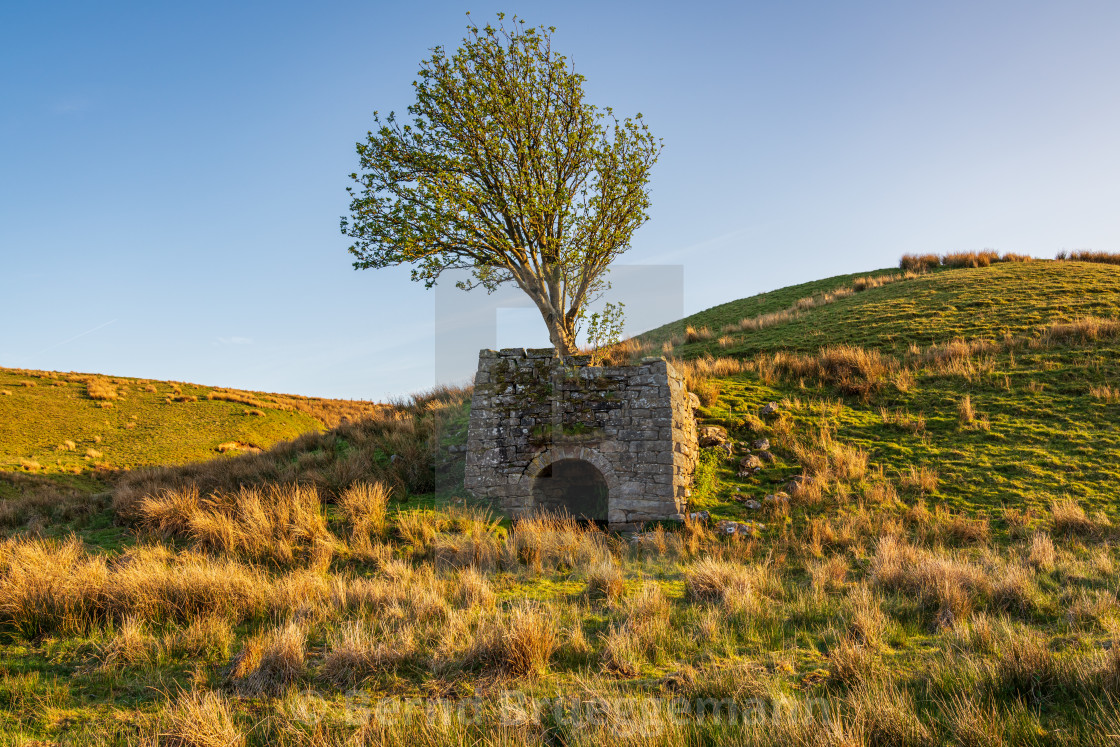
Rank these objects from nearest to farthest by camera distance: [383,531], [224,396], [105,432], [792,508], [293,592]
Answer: [293,592], [383,531], [792,508], [105,432], [224,396]

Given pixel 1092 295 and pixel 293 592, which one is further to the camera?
pixel 1092 295

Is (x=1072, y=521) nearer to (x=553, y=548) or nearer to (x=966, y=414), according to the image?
(x=966, y=414)

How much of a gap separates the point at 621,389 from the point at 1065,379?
14.2 meters

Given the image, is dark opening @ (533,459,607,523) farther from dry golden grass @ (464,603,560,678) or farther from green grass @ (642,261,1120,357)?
green grass @ (642,261,1120,357)

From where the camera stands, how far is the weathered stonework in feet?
41.4

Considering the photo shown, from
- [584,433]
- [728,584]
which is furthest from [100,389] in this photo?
[728,584]

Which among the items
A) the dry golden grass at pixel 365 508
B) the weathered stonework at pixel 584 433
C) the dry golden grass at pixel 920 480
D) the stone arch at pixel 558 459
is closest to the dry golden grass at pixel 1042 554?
the dry golden grass at pixel 920 480

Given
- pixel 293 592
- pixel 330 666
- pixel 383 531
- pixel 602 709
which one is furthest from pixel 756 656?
pixel 383 531

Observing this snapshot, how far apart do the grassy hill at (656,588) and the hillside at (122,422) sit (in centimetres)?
1185

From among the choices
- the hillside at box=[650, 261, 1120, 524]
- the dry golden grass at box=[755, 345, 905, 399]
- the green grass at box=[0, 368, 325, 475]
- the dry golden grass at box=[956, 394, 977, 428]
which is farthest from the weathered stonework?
the green grass at box=[0, 368, 325, 475]

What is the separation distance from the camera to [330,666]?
5.84m

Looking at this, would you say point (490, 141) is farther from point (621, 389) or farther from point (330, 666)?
point (330, 666)

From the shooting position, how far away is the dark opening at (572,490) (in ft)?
45.0

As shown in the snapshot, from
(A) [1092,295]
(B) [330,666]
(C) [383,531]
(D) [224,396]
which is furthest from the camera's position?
(D) [224,396]
